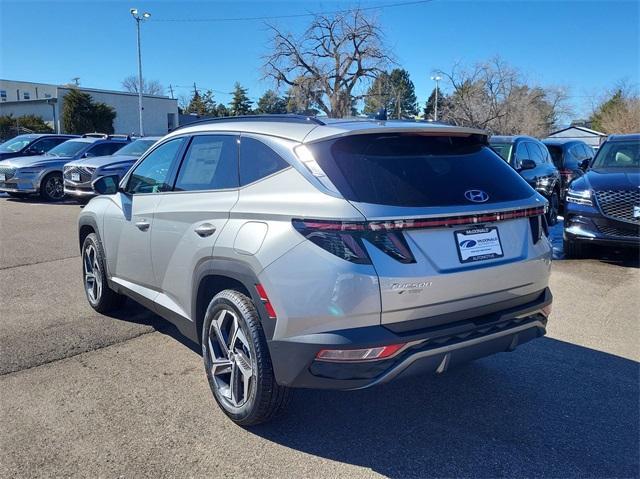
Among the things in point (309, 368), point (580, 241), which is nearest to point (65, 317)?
point (309, 368)

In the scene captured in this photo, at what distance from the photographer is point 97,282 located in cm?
515

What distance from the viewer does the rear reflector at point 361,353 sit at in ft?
8.51

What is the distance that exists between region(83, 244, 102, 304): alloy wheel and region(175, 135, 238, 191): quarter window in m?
1.77

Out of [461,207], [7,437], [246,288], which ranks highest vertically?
[461,207]

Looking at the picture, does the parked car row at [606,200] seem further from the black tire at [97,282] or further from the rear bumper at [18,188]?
the rear bumper at [18,188]

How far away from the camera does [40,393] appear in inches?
142

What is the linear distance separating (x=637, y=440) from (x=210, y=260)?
271 cm

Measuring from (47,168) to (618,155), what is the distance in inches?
544

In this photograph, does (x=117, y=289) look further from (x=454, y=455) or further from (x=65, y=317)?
(x=454, y=455)

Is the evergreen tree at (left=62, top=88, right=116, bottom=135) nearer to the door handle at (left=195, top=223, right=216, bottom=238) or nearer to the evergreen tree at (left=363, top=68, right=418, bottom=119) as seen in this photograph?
the evergreen tree at (left=363, top=68, right=418, bottom=119)

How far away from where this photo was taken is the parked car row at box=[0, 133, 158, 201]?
12914mm

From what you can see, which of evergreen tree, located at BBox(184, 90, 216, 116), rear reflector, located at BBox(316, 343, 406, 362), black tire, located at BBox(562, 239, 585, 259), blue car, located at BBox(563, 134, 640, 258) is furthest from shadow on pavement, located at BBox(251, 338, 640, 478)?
evergreen tree, located at BBox(184, 90, 216, 116)

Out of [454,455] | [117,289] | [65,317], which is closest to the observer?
[454,455]

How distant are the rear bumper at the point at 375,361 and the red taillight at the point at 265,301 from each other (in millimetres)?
147
